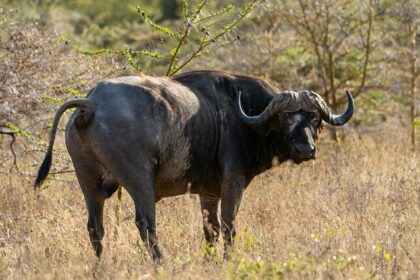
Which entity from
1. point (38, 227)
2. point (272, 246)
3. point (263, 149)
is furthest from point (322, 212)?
point (38, 227)

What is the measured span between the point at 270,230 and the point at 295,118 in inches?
50.5

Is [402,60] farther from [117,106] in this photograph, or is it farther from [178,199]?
[117,106]

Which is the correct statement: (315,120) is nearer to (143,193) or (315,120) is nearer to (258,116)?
(258,116)

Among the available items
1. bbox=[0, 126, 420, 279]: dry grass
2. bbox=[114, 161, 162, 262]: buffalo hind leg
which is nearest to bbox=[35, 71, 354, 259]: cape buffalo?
bbox=[114, 161, 162, 262]: buffalo hind leg

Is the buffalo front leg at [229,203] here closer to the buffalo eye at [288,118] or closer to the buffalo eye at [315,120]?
the buffalo eye at [288,118]

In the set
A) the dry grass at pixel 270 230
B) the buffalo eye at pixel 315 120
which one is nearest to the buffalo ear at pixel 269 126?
the buffalo eye at pixel 315 120

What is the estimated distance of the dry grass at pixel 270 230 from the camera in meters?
6.52

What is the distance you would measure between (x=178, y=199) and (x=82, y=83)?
1.68m

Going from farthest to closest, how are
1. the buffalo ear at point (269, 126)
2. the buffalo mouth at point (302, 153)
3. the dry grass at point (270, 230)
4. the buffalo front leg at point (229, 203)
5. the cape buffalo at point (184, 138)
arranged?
the buffalo ear at point (269, 126) → the buffalo front leg at point (229, 203) → the buffalo mouth at point (302, 153) → the cape buffalo at point (184, 138) → the dry grass at point (270, 230)

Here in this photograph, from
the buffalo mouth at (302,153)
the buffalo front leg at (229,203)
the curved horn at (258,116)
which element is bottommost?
the buffalo front leg at (229,203)

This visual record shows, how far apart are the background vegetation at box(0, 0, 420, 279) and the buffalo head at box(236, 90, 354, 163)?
0.76 metres

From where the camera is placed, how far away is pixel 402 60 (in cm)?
1473

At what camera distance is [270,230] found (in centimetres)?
905

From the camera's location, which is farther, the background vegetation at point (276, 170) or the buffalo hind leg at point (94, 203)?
the buffalo hind leg at point (94, 203)
